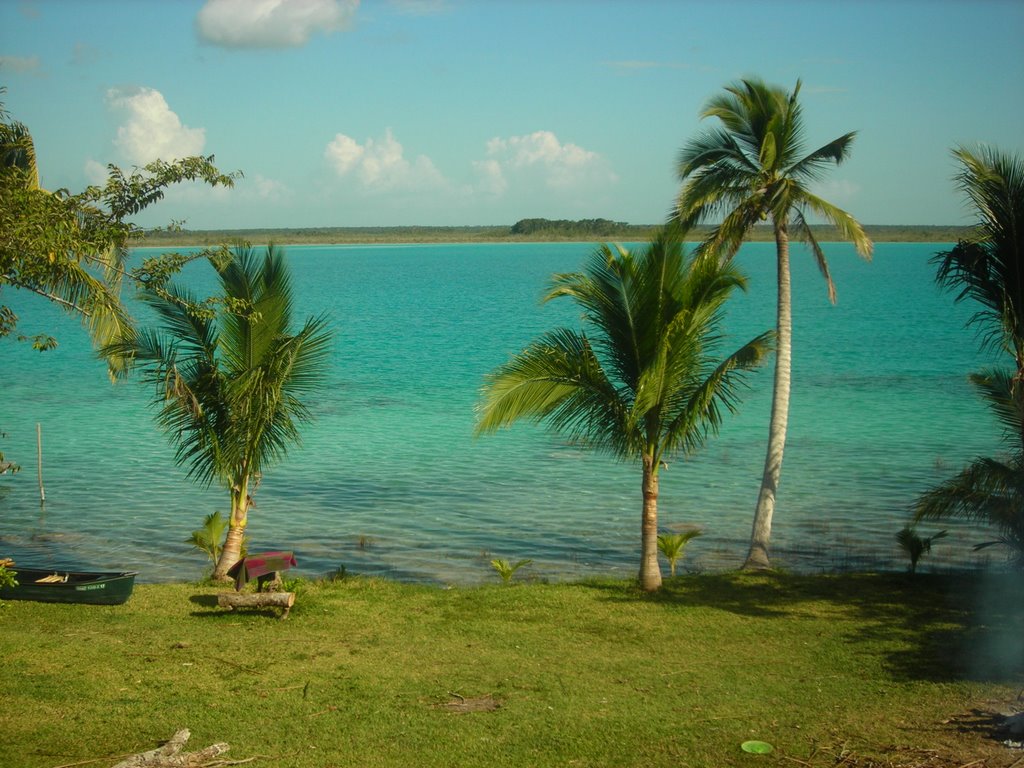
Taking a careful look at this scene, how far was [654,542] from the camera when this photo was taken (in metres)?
13.7

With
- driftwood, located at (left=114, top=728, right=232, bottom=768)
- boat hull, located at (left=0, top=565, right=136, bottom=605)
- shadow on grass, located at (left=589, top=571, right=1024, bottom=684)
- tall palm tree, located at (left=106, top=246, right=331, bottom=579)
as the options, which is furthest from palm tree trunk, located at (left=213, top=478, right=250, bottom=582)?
driftwood, located at (left=114, top=728, right=232, bottom=768)

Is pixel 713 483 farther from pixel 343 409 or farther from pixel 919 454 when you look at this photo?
pixel 343 409

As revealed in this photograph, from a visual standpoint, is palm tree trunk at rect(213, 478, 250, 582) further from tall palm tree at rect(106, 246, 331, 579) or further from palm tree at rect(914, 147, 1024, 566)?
palm tree at rect(914, 147, 1024, 566)

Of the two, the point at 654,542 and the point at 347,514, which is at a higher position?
the point at 654,542

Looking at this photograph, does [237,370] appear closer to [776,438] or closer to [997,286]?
[776,438]

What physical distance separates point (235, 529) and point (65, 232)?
6693 millimetres

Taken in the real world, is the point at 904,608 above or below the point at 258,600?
above

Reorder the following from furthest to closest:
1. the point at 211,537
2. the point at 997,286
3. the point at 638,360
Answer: the point at 211,537, the point at 638,360, the point at 997,286

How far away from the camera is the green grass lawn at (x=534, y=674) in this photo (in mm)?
8047

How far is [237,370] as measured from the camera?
46.9 ft

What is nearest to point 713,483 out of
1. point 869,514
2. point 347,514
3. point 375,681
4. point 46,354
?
point 869,514

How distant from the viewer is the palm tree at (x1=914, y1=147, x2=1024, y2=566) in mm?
11508

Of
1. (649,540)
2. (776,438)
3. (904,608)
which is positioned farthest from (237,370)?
(904,608)

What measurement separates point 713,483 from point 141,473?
14009 mm
